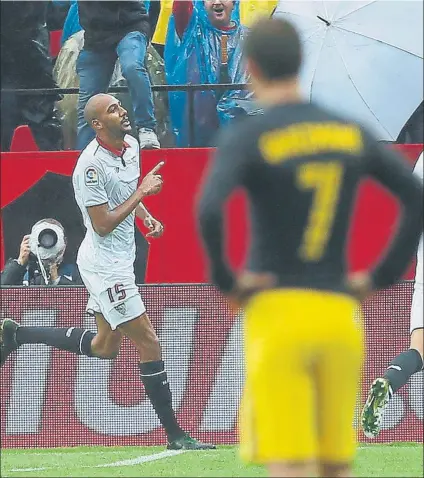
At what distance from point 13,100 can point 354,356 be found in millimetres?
6754

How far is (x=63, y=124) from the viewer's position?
35.3 ft

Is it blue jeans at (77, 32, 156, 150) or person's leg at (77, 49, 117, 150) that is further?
person's leg at (77, 49, 117, 150)

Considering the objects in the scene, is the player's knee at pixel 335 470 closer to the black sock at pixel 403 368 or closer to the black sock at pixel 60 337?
the black sock at pixel 403 368

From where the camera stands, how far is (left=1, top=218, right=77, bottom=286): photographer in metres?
9.84

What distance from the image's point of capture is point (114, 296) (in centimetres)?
866

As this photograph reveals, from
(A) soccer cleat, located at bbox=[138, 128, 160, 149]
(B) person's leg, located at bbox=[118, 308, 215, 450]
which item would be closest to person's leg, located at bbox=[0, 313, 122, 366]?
(B) person's leg, located at bbox=[118, 308, 215, 450]

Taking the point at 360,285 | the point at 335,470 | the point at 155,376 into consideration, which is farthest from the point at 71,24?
the point at 335,470

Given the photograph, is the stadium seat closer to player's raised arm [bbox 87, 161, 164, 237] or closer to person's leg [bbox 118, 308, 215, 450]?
player's raised arm [bbox 87, 161, 164, 237]

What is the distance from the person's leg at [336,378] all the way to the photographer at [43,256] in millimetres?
5656

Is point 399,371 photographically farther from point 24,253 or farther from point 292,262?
point 292,262

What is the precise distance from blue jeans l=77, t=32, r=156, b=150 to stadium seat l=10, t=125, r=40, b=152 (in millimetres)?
425

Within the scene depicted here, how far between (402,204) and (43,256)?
18.5 feet

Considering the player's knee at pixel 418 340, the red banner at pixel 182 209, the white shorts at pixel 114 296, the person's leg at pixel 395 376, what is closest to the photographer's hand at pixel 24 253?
the red banner at pixel 182 209

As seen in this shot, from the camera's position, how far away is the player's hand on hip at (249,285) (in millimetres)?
4301
